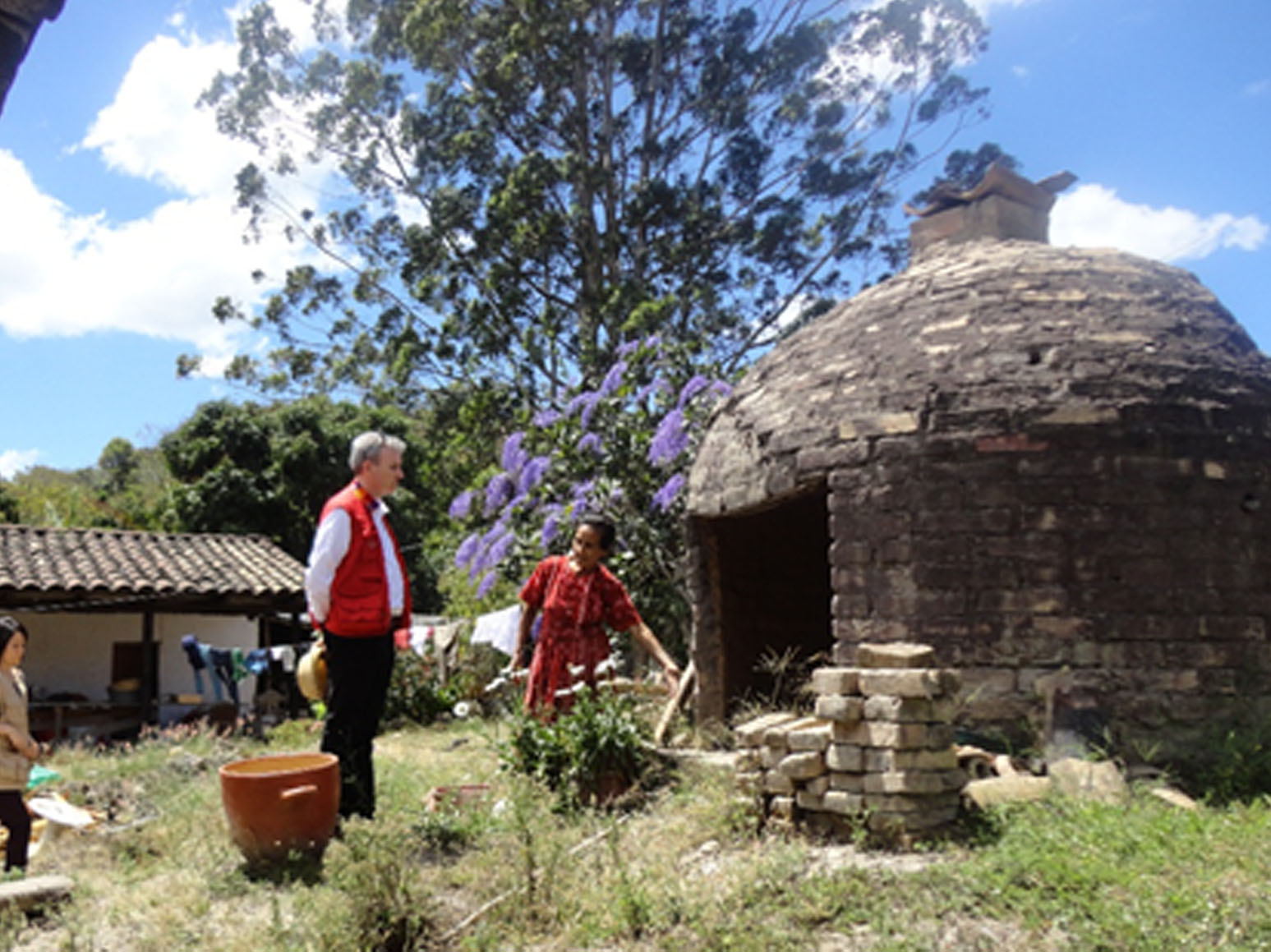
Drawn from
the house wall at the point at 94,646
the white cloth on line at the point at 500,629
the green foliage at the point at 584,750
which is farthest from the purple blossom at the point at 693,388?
the house wall at the point at 94,646

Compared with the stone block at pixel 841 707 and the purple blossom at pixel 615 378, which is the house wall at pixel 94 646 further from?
the stone block at pixel 841 707

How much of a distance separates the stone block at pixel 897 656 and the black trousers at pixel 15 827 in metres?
3.83

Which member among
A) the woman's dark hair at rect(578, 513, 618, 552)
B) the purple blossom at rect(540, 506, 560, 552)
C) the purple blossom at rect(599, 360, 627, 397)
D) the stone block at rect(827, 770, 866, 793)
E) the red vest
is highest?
the purple blossom at rect(599, 360, 627, 397)

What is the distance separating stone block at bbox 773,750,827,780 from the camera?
432cm

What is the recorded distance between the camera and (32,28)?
158 cm

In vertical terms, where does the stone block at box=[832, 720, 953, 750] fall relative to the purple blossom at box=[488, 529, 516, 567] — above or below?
below

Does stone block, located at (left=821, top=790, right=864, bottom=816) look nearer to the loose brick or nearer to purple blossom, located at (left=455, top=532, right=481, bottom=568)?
the loose brick

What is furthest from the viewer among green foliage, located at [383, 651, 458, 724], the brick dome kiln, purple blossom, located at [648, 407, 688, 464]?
green foliage, located at [383, 651, 458, 724]

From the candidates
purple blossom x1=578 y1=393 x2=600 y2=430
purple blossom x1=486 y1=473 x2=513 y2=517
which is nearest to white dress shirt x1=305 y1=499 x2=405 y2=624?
purple blossom x1=578 y1=393 x2=600 y2=430

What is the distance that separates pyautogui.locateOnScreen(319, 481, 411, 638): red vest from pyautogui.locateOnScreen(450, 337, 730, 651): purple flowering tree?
506 centimetres

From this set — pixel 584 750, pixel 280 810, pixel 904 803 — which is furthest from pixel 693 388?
pixel 280 810

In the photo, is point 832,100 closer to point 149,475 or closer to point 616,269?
point 616,269

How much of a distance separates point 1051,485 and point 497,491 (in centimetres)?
680

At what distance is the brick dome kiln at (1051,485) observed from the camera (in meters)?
5.47
